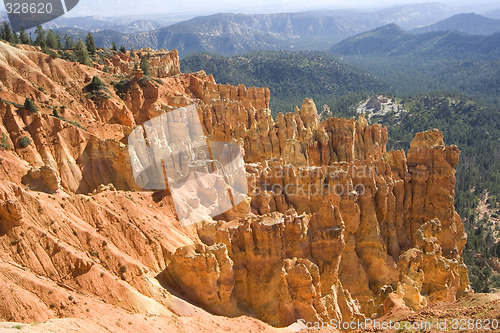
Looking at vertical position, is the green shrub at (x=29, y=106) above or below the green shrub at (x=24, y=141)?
above

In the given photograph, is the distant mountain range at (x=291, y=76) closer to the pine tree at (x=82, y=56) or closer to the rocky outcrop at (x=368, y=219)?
the pine tree at (x=82, y=56)

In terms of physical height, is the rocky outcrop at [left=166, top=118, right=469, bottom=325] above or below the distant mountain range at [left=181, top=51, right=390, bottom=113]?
above

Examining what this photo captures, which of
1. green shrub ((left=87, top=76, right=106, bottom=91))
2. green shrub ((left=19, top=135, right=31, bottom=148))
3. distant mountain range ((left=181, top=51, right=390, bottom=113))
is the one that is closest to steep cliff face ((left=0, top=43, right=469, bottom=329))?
green shrub ((left=19, top=135, right=31, bottom=148))

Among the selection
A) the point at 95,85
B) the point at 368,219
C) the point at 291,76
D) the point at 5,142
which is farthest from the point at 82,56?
the point at 291,76

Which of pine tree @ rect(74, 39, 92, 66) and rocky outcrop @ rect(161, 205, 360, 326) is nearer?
rocky outcrop @ rect(161, 205, 360, 326)

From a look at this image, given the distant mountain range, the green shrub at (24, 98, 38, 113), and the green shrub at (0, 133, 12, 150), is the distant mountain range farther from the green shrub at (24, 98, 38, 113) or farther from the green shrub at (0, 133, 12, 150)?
the green shrub at (0, 133, 12, 150)

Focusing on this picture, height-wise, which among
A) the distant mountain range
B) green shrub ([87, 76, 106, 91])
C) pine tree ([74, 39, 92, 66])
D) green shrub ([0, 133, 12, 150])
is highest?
pine tree ([74, 39, 92, 66])

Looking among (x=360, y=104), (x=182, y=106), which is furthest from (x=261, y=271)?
(x=360, y=104)

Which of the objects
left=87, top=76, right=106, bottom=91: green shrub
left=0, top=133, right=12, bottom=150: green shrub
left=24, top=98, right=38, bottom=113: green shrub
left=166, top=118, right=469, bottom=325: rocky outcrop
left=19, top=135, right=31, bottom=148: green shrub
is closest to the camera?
left=166, top=118, right=469, bottom=325: rocky outcrop

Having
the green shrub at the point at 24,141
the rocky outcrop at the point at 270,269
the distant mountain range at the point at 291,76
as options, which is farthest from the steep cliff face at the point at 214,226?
the distant mountain range at the point at 291,76
